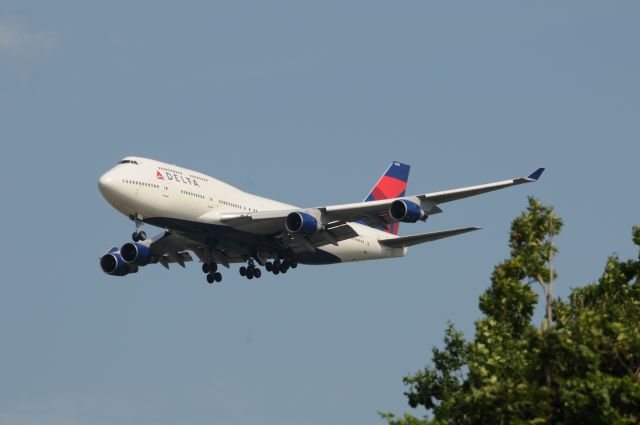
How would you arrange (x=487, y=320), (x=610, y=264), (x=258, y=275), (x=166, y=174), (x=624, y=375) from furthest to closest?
1. (x=258, y=275)
2. (x=166, y=174)
3. (x=610, y=264)
4. (x=487, y=320)
5. (x=624, y=375)

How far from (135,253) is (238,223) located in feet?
30.6

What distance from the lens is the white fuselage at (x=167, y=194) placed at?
54.8 metres

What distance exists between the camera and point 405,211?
54500 millimetres

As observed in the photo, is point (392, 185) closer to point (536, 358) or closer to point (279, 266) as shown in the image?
point (279, 266)

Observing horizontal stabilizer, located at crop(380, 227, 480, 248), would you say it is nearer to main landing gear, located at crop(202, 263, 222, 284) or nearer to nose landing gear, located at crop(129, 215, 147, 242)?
main landing gear, located at crop(202, 263, 222, 284)

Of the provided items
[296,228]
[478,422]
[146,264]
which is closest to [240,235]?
[296,228]

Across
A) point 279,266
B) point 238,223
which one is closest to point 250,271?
point 279,266

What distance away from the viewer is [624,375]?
27578 mm

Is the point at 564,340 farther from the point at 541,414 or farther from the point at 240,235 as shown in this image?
the point at 240,235

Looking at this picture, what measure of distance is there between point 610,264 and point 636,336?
24.9 feet

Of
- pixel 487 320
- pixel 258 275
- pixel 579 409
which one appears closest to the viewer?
pixel 579 409

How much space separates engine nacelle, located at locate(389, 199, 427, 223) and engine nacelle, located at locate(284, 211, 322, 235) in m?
4.47

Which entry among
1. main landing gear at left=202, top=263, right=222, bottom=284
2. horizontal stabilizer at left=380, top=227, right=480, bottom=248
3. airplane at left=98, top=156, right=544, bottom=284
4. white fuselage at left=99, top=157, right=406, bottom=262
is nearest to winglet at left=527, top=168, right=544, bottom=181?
airplane at left=98, top=156, right=544, bottom=284

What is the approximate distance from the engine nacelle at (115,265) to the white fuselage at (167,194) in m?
10.1
